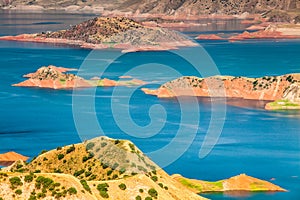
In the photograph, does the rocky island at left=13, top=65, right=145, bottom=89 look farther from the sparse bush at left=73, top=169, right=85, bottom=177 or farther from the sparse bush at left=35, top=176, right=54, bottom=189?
the sparse bush at left=35, top=176, right=54, bottom=189

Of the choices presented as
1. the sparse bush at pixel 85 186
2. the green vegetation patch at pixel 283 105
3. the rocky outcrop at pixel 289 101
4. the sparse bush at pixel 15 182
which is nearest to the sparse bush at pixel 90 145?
the sparse bush at pixel 85 186

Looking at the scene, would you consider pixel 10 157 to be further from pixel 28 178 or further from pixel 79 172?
pixel 28 178

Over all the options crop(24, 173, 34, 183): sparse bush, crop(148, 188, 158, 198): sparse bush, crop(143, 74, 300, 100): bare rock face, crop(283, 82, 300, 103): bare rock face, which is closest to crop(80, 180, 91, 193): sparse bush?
crop(24, 173, 34, 183): sparse bush

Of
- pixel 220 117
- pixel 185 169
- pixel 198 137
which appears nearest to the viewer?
pixel 185 169

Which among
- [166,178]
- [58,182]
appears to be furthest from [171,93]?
[58,182]

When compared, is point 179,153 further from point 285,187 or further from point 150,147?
point 285,187

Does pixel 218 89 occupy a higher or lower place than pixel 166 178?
lower
